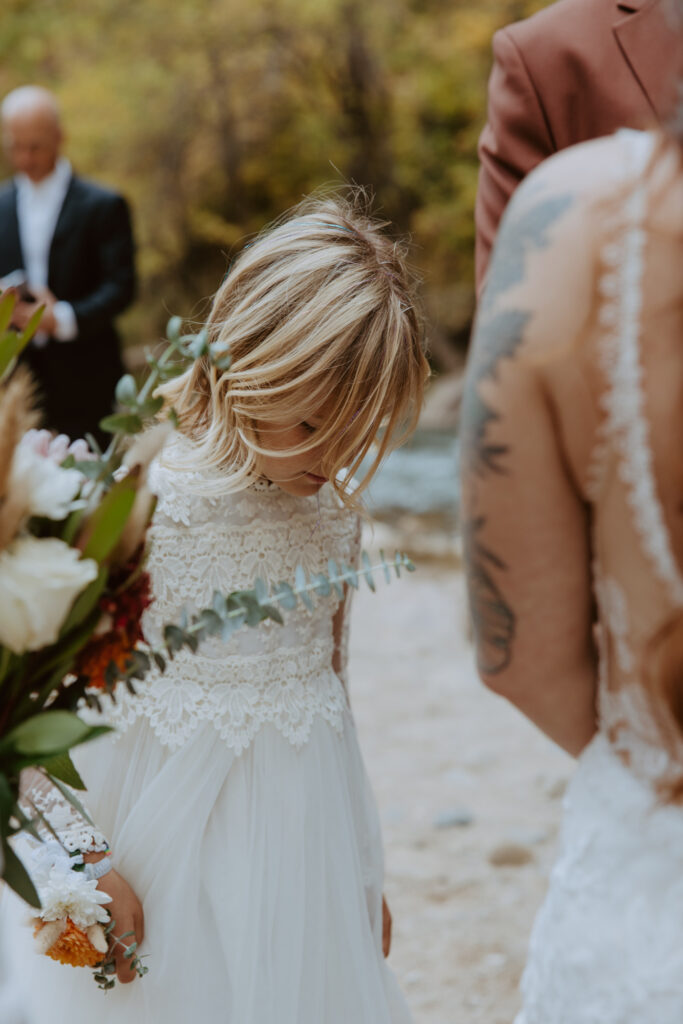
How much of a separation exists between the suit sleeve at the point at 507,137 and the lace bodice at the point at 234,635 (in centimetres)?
65

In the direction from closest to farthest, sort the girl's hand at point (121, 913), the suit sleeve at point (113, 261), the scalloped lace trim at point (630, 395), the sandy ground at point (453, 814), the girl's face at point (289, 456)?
the scalloped lace trim at point (630, 395), the girl's hand at point (121, 913), the girl's face at point (289, 456), the sandy ground at point (453, 814), the suit sleeve at point (113, 261)

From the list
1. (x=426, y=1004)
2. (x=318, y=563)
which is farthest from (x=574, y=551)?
(x=426, y=1004)

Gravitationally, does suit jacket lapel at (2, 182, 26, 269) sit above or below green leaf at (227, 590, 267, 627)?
below

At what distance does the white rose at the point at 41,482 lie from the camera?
98 cm

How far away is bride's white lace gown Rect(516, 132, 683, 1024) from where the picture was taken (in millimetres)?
899

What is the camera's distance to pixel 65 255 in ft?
16.4

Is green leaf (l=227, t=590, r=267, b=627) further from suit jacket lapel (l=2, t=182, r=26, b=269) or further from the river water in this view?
the river water

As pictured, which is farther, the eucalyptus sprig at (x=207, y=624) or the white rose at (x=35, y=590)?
the eucalyptus sprig at (x=207, y=624)

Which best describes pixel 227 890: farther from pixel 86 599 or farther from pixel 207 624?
pixel 86 599

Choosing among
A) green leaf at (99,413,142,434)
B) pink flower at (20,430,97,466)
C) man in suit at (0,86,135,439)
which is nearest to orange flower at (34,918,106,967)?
pink flower at (20,430,97,466)

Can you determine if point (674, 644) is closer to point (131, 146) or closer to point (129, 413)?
point (129, 413)

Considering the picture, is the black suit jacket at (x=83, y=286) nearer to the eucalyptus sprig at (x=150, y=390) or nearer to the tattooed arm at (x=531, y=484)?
the eucalyptus sprig at (x=150, y=390)

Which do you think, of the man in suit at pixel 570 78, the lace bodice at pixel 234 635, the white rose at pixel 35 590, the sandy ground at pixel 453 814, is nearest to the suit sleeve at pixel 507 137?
the man in suit at pixel 570 78

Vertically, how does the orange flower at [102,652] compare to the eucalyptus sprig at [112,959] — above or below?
above
